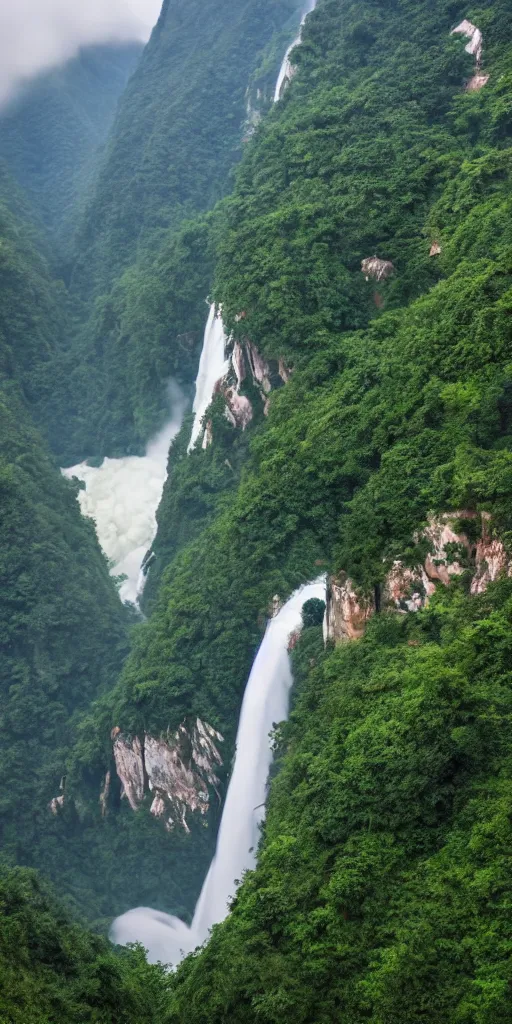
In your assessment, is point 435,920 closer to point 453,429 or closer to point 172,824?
point 453,429

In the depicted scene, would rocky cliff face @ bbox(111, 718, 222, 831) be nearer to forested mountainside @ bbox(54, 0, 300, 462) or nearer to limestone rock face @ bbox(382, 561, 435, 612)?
limestone rock face @ bbox(382, 561, 435, 612)

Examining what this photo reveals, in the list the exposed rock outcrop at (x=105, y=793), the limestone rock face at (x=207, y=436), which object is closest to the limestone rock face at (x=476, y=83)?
the limestone rock face at (x=207, y=436)

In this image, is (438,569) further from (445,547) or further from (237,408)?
(237,408)

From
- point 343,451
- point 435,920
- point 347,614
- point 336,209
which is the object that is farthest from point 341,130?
point 435,920

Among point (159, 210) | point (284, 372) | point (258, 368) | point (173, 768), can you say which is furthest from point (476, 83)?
point (159, 210)

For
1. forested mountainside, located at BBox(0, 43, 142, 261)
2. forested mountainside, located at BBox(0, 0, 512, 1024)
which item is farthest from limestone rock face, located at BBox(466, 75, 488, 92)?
forested mountainside, located at BBox(0, 43, 142, 261)
